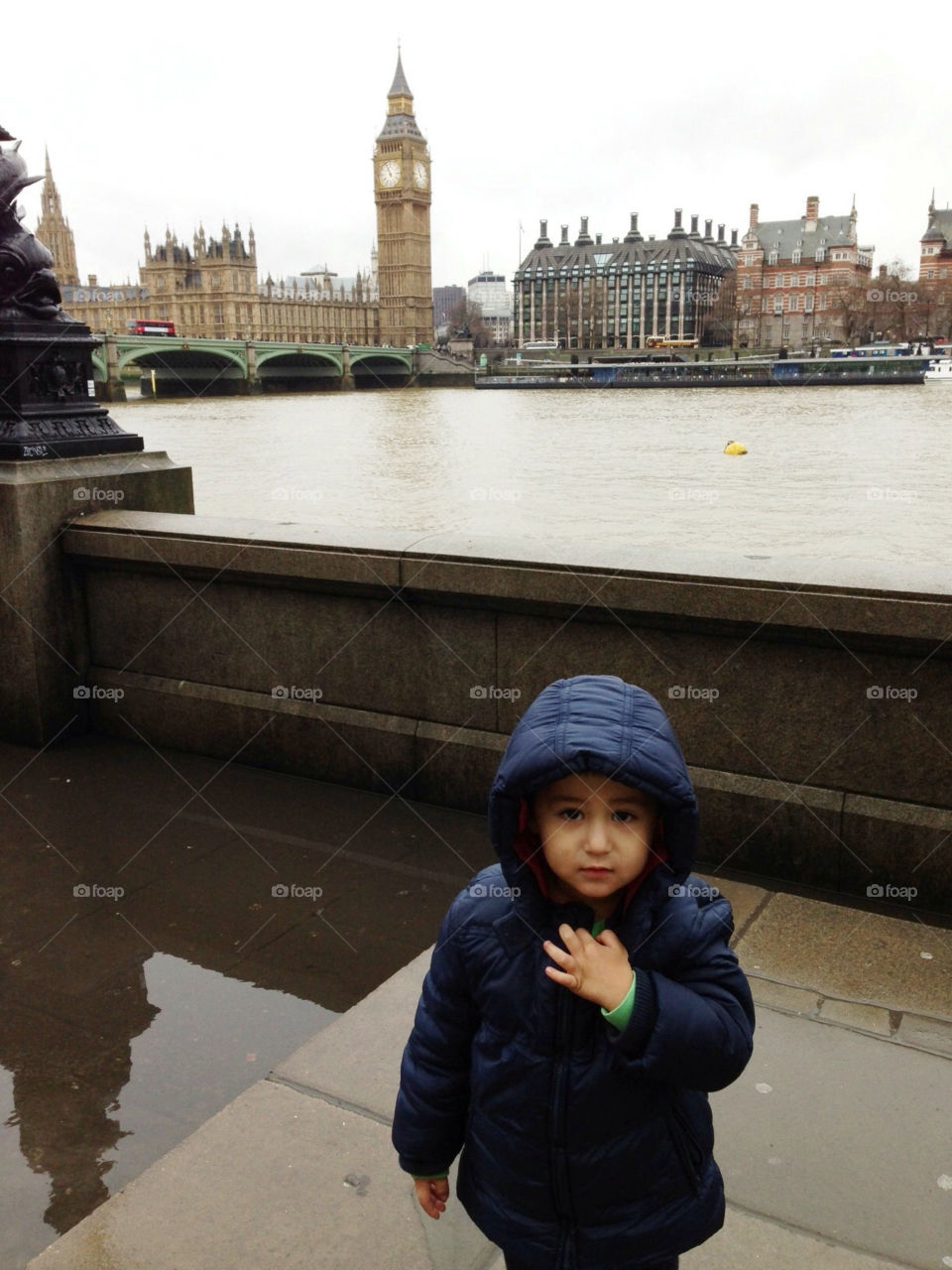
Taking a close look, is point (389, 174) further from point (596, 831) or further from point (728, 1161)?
point (596, 831)

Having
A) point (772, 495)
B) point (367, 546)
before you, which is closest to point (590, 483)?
point (772, 495)

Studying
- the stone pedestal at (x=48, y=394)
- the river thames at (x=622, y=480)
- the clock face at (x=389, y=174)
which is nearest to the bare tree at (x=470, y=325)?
the clock face at (x=389, y=174)

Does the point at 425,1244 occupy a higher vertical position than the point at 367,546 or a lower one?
lower

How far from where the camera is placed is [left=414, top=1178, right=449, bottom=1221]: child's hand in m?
1.56

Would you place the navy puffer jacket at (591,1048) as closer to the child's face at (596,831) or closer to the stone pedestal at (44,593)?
the child's face at (596,831)

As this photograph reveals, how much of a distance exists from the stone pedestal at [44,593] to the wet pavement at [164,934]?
8.0 inches

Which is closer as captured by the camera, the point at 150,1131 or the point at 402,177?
the point at 150,1131

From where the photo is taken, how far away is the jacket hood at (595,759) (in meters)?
1.35

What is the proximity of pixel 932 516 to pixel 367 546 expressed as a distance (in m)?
6.67

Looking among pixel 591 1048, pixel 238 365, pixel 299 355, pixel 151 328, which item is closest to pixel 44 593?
pixel 591 1048

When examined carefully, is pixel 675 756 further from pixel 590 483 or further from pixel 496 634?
pixel 590 483

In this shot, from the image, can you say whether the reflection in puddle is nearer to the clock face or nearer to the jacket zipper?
the jacket zipper

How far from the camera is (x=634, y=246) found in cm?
12962

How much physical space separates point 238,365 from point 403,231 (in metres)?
68.0
